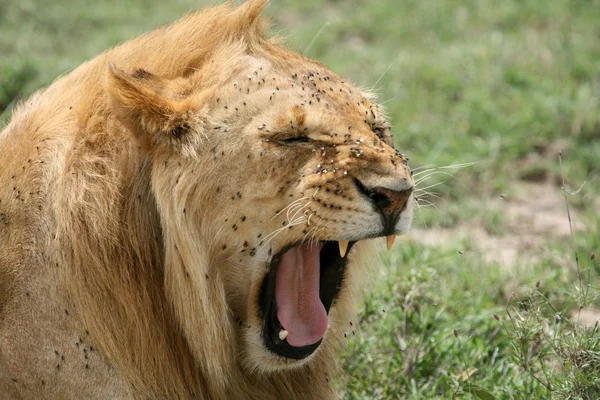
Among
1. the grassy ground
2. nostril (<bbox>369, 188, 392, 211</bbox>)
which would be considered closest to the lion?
nostril (<bbox>369, 188, 392, 211</bbox>)

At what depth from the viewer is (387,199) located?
8.20 ft

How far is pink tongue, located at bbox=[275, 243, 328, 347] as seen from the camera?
2.74 metres

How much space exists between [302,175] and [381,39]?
541cm

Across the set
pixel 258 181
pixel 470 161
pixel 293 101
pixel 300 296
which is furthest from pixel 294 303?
pixel 470 161

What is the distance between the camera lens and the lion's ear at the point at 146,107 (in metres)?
2.52

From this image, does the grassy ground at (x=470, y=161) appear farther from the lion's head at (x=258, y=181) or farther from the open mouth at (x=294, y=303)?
the lion's head at (x=258, y=181)

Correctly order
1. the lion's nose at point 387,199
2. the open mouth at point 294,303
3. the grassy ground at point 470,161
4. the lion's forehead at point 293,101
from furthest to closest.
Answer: the grassy ground at point 470,161 → the open mouth at point 294,303 → the lion's forehead at point 293,101 → the lion's nose at point 387,199

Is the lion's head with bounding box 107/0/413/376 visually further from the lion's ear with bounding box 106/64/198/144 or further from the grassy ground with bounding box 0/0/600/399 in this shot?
the grassy ground with bounding box 0/0/600/399

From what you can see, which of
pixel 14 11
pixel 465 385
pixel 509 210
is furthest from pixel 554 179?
pixel 14 11

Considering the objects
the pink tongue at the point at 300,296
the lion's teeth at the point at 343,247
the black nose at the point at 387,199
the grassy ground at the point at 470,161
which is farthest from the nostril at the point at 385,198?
the grassy ground at the point at 470,161

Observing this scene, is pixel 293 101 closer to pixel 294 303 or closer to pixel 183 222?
pixel 183 222

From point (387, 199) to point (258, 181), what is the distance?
0.37 metres

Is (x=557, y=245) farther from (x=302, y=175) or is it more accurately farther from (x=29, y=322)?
(x=29, y=322)

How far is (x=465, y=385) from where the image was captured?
326cm
